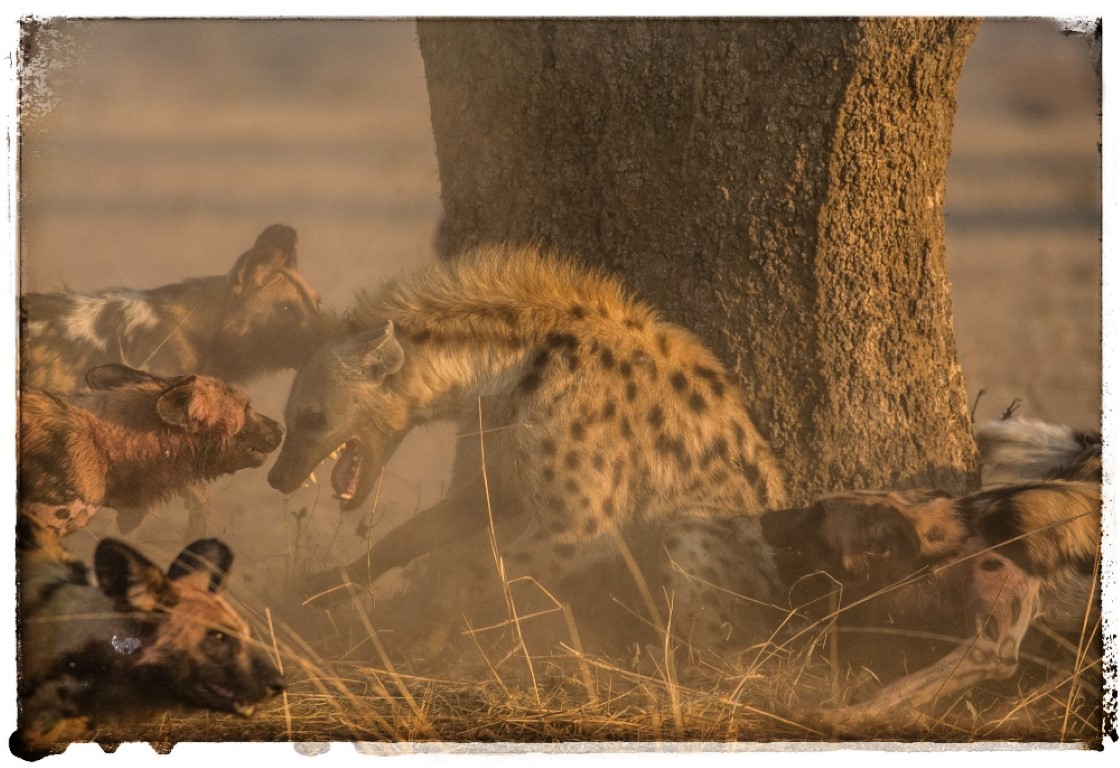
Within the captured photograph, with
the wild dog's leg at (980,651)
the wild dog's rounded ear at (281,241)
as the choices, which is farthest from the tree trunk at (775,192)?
the wild dog's rounded ear at (281,241)

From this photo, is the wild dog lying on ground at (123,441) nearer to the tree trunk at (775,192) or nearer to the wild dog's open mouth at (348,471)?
the wild dog's open mouth at (348,471)

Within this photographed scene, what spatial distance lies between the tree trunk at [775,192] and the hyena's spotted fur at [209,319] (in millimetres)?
871

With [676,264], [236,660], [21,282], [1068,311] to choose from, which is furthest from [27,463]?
[1068,311]

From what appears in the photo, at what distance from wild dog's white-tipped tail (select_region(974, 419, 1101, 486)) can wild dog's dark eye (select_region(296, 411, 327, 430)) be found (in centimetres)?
176

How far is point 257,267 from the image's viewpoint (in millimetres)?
3582

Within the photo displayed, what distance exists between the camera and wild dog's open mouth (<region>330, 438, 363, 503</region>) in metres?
2.92

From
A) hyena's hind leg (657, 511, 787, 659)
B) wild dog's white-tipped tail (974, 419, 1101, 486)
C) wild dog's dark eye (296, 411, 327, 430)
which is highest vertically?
wild dog's dark eye (296, 411, 327, 430)

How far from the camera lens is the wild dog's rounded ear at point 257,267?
11.7ft

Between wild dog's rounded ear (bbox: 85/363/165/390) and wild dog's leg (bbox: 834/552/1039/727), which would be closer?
wild dog's leg (bbox: 834/552/1039/727)

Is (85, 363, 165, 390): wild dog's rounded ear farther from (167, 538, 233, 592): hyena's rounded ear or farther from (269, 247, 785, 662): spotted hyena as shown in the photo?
(167, 538, 233, 592): hyena's rounded ear

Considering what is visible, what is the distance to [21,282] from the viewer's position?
2.72 m

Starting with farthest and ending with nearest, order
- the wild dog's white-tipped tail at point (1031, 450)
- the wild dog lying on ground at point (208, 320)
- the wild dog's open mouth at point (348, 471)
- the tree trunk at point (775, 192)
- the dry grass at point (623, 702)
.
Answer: the wild dog lying on ground at point (208, 320) < the wild dog's white-tipped tail at point (1031, 450) < the wild dog's open mouth at point (348, 471) < the tree trunk at point (775, 192) < the dry grass at point (623, 702)

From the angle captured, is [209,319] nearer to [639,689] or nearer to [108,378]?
[108,378]

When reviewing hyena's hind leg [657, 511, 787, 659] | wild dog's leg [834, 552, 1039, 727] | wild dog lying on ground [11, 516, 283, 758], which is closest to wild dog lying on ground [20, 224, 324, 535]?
wild dog lying on ground [11, 516, 283, 758]
